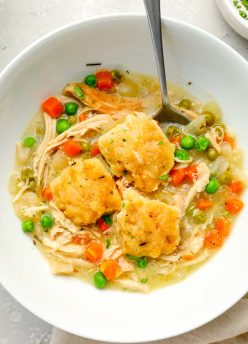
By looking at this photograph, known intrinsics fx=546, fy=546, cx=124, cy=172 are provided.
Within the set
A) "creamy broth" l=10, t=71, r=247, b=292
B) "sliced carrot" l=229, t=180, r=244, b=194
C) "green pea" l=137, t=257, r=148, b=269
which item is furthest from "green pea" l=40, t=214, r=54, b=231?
"sliced carrot" l=229, t=180, r=244, b=194

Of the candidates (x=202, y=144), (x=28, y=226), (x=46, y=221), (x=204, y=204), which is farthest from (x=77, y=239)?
(x=202, y=144)

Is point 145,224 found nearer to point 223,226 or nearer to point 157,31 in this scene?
point 223,226

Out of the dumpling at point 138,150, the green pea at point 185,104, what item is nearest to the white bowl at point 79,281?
the green pea at point 185,104

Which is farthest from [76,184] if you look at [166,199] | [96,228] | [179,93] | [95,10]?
[95,10]

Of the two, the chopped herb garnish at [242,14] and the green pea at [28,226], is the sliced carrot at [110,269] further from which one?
the chopped herb garnish at [242,14]

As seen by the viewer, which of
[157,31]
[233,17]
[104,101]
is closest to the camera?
[157,31]

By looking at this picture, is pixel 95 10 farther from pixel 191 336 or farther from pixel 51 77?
pixel 191 336

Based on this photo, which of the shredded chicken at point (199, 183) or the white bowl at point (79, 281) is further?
the shredded chicken at point (199, 183)
